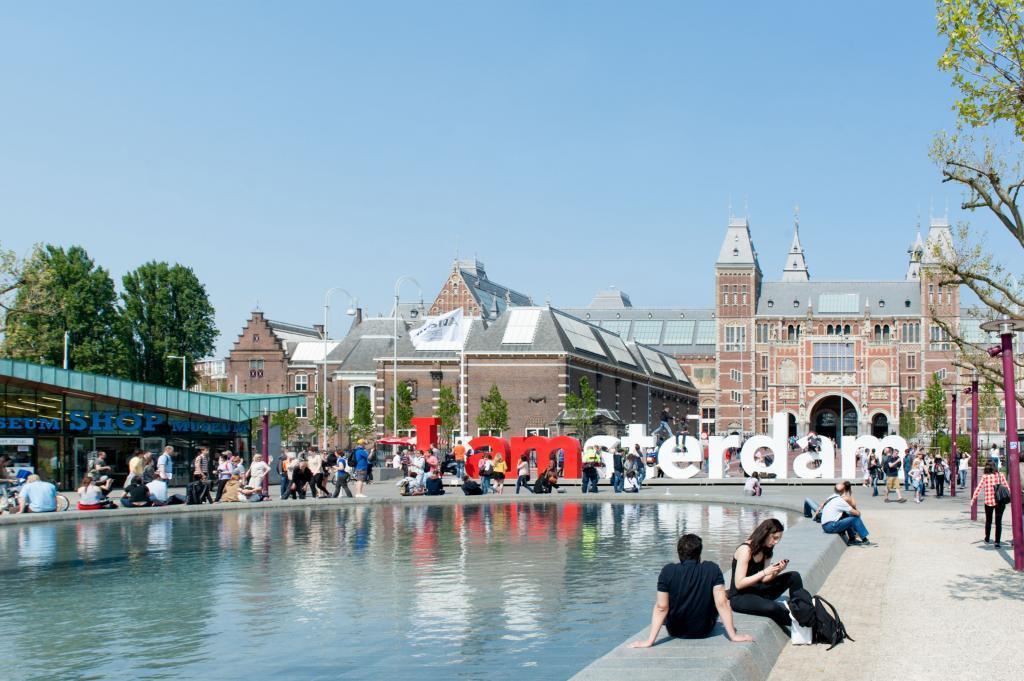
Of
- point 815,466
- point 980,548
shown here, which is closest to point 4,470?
point 980,548

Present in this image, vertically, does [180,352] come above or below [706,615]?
above

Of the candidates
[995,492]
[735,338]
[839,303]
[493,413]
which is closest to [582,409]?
[493,413]

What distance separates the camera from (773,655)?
10508 millimetres

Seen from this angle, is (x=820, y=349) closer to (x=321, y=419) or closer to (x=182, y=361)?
(x=321, y=419)

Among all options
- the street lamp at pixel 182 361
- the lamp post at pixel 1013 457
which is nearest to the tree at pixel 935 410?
the street lamp at pixel 182 361

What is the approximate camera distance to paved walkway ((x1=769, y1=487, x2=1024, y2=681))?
10.2m

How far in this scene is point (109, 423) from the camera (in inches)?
1567

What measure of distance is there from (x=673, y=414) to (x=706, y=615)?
102 m

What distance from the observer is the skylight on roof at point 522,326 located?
78438 millimetres

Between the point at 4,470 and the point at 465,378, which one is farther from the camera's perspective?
the point at 465,378

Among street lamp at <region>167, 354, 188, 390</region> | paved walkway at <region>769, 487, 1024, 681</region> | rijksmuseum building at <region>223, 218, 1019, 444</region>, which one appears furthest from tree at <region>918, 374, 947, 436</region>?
paved walkway at <region>769, 487, 1024, 681</region>

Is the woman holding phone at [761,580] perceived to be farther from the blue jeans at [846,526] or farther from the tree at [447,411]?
the tree at [447,411]

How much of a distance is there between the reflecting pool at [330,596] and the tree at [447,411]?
167 feet

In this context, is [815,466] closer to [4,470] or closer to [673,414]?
[4,470]
